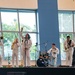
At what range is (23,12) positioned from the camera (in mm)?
12648

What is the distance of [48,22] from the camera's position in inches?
481

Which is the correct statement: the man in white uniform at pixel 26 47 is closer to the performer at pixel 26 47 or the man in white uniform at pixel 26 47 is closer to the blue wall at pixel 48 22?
the performer at pixel 26 47

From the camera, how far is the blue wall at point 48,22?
12.1 metres

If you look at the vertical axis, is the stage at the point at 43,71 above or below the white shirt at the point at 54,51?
above

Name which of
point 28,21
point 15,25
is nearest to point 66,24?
point 28,21

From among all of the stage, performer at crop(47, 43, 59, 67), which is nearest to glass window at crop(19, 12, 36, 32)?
performer at crop(47, 43, 59, 67)

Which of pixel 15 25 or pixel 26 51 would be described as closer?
pixel 26 51


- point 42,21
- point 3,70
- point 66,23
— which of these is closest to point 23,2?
point 42,21

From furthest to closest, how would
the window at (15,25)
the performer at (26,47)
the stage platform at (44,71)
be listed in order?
the window at (15,25), the performer at (26,47), the stage platform at (44,71)

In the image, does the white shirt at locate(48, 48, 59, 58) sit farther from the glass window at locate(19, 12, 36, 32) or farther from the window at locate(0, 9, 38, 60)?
the glass window at locate(19, 12, 36, 32)

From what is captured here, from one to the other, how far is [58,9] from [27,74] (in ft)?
29.9

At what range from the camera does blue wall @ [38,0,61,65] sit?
1214cm

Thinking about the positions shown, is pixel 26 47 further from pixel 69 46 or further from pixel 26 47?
pixel 69 46

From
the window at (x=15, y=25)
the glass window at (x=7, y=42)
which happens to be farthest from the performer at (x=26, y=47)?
the glass window at (x=7, y=42)
